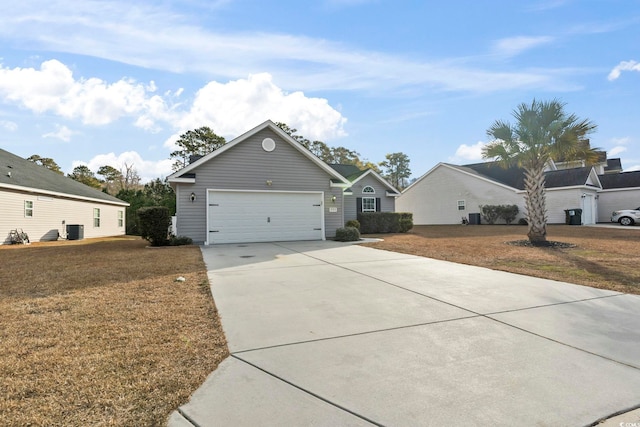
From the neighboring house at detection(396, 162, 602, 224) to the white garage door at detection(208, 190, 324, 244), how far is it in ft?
45.8

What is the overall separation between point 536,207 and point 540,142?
246 centimetres

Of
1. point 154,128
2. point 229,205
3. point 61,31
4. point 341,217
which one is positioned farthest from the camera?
point 154,128

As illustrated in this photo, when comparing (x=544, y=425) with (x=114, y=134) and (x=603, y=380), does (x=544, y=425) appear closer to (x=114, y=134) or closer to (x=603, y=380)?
(x=603, y=380)

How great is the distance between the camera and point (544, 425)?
2.01m

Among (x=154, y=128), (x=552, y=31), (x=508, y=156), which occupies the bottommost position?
(x=508, y=156)

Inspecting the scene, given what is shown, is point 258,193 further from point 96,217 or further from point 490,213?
point 490,213

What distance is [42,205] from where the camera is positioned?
1688cm

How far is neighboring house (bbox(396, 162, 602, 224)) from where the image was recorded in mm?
23203

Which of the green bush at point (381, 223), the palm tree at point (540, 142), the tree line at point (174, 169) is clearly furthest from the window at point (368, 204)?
the palm tree at point (540, 142)

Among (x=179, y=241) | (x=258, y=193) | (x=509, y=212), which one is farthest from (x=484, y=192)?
(x=179, y=241)

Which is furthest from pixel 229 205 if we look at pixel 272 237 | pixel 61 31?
pixel 61 31

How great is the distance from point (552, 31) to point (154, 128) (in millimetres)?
18262

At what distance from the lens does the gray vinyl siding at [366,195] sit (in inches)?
853

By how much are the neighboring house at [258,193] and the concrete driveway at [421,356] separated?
26.4 feet
